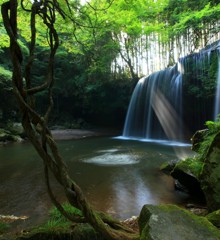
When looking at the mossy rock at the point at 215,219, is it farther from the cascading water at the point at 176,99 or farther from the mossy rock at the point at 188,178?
the cascading water at the point at 176,99

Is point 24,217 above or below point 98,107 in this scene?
below

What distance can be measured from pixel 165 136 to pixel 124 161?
8.91 metres

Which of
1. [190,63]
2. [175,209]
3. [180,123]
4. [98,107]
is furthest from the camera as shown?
[98,107]

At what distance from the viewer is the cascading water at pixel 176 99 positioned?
1507 centimetres

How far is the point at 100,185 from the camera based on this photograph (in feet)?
21.8

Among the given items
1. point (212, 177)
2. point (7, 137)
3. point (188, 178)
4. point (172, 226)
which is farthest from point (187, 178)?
point (7, 137)

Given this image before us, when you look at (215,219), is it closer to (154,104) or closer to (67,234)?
(67,234)

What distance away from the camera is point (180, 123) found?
1741 cm

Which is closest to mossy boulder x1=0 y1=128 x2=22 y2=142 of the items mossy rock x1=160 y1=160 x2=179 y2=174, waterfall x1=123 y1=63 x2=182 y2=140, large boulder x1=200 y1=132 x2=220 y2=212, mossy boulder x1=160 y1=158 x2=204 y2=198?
waterfall x1=123 y1=63 x2=182 y2=140

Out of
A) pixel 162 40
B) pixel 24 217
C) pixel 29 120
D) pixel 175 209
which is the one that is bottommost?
pixel 24 217

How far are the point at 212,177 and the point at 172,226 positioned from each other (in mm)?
1980

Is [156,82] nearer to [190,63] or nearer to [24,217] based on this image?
[190,63]

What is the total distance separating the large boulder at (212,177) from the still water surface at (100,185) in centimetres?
141

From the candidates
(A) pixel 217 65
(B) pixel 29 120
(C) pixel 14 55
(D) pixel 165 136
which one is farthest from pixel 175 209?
(D) pixel 165 136
